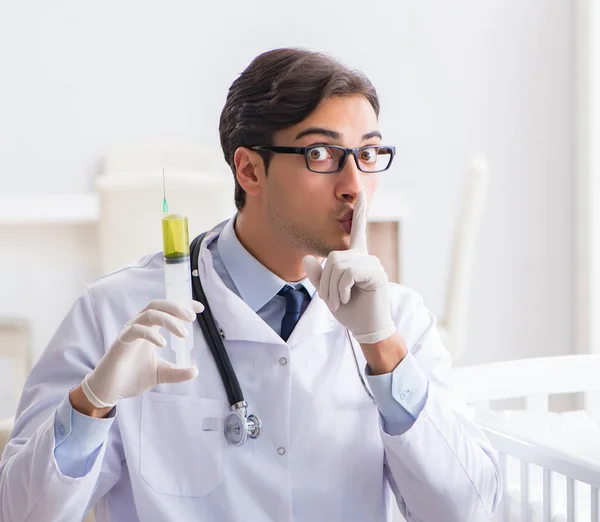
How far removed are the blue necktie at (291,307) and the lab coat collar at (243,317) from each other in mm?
24

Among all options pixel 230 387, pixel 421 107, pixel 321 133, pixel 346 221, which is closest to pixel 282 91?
pixel 321 133

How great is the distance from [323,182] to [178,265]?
26cm

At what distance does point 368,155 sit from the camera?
1251 mm

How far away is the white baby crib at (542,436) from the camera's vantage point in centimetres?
120

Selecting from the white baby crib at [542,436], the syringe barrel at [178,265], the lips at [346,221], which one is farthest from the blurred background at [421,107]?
the syringe barrel at [178,265]

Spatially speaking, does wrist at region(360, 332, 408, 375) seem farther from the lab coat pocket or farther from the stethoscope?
the lab coat pocket

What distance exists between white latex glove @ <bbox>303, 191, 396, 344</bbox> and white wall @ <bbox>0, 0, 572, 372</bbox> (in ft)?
8.39

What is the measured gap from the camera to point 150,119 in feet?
11.9

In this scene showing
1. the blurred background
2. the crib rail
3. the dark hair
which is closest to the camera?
the crib rail

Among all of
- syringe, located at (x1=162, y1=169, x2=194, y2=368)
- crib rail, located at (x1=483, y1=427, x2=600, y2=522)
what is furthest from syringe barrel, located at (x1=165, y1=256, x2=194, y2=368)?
crib rail, located at (x1=483, y1=427, x2=600, y2=522)

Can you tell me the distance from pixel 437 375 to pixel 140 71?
8.45 ft

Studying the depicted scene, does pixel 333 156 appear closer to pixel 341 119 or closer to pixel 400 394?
pixel 341 119

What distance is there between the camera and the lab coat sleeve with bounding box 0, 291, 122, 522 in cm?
109

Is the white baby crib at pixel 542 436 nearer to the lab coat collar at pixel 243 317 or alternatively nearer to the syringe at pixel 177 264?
the lab coat collar at pixel 243 317
